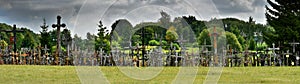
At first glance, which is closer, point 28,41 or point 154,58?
point 154,58

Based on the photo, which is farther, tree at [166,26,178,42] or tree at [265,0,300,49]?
tree at [265,0,300,49]

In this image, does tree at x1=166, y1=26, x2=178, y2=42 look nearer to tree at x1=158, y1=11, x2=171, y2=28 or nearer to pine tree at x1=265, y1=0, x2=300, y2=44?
tree at x1=158, y1=11, x2=171, y2=28

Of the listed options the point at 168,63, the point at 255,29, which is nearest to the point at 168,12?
the point at 168,63

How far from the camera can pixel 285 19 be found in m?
42.0

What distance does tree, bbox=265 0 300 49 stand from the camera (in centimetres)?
4055

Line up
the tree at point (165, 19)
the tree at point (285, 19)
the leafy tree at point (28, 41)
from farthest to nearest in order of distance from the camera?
the leafy tree at point (28, 41) → the tree at point (285, 19) → the tree at point (165, 19)

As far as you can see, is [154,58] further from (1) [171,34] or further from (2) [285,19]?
(2) [285,19]

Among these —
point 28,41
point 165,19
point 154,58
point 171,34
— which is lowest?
point 154,58

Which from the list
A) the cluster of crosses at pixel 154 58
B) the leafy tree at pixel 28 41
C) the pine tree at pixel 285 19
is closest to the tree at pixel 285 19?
the pine tree at pixel 285 19

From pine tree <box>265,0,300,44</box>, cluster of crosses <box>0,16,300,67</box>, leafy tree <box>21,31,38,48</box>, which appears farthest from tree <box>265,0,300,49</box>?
leafy tree <box>21,31,38,48</box>

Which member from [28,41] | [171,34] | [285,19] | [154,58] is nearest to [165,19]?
[154,58]

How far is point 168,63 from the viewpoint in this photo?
30.8m

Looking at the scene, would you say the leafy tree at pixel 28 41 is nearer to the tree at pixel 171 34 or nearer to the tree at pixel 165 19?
the tree at pixel 171 34

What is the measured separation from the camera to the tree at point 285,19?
4055 cm
